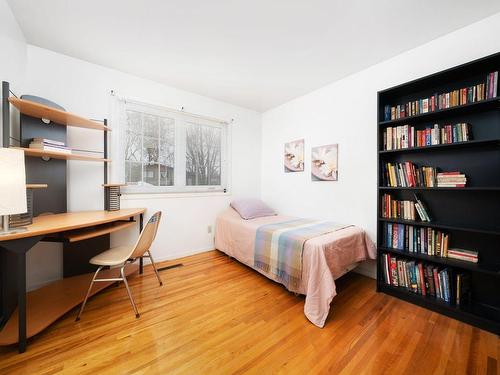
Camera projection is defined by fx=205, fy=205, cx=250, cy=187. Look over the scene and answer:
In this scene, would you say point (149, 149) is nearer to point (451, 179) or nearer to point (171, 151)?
point (171, 151)

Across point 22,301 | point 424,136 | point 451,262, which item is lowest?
point 22,301

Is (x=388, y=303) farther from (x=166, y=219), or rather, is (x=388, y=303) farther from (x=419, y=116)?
(x=166, y=219)

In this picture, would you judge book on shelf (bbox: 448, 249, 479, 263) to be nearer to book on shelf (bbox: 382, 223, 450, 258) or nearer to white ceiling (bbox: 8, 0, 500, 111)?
book on shelf (bbox: 382, 223, 450, 258)

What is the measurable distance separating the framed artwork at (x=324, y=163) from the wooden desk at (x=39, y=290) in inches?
99.4

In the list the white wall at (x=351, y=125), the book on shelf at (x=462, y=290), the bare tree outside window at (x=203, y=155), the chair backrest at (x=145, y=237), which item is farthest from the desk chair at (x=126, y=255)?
the book on shelf at (x=462, y=290)

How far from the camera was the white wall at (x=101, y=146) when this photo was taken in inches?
86.4

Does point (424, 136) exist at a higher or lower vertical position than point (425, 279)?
higher

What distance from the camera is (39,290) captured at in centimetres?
199

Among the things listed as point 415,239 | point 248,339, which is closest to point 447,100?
point 415,239

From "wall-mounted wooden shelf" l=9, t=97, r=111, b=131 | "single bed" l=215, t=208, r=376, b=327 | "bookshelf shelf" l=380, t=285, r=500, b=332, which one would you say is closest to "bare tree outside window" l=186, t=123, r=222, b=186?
"single bed" l=215, t=208, r=376, b=327

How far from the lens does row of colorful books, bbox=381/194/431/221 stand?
6.41ft

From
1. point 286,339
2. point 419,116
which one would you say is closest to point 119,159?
point 286,339

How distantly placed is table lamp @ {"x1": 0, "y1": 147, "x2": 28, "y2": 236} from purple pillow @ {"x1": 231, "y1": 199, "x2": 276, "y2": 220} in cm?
229

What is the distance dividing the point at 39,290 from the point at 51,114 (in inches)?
66.9
